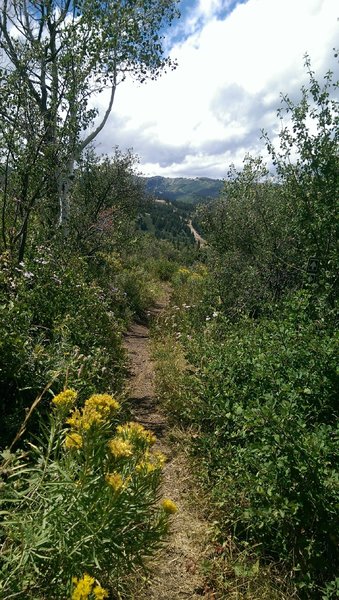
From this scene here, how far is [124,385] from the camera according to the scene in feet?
18.7

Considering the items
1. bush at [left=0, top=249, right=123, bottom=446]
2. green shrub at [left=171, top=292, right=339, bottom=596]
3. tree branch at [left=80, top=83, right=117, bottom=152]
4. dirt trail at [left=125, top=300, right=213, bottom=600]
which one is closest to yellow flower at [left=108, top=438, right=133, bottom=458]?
bush at [left=0, top=249, right=123, bottom=446]

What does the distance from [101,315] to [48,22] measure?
693cm

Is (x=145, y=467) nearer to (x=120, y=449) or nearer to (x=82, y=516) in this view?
(x=120, y=449)

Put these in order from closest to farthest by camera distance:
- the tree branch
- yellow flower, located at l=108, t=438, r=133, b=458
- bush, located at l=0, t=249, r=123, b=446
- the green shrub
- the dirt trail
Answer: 1. yellow flower, located at l=108, t=438, r=133, b=458
2. the green shrub
3. the dirt trail
4. bush, located at l=0, t=249, r=123, b=446
5. the tree branch

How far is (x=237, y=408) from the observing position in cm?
332

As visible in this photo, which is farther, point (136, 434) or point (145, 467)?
point (136, 434)

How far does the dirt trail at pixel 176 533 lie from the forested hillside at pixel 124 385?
0.29ft

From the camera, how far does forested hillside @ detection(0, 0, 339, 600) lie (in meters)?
1.77

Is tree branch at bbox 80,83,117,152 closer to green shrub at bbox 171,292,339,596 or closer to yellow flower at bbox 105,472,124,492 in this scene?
green shrub at bbox 171,292,339,596

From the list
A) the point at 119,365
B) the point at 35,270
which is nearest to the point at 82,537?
the point at 35,270

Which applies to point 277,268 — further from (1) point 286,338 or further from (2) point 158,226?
(2) point 158,226

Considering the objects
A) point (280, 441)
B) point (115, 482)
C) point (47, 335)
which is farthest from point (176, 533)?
point (47, 335)

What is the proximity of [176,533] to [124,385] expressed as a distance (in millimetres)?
2721

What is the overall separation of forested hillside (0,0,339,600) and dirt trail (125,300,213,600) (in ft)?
0.29
